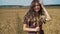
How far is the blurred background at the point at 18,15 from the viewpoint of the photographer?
6.20 ft

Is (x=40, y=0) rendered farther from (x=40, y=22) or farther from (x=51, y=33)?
(x=51, y=33)

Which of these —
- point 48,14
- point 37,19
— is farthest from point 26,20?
point 48,14

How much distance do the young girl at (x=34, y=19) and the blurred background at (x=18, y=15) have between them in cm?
6

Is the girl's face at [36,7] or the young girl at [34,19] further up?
the girl's face at [36,7]

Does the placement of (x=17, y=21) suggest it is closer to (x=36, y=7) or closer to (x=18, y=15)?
(x=18, y=15)

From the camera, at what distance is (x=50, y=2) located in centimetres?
190

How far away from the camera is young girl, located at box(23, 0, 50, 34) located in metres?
1.85

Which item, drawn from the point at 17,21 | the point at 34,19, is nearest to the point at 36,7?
the point at 34,19

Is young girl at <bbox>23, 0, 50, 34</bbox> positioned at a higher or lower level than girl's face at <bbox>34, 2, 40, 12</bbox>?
lower

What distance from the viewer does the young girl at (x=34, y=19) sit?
6.08 ft

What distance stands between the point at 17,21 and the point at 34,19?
19 centimetres

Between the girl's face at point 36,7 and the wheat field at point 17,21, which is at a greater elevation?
the girl's face at point 36,7

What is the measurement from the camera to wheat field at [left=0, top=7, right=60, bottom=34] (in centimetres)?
189

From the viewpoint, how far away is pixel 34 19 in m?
1.87
